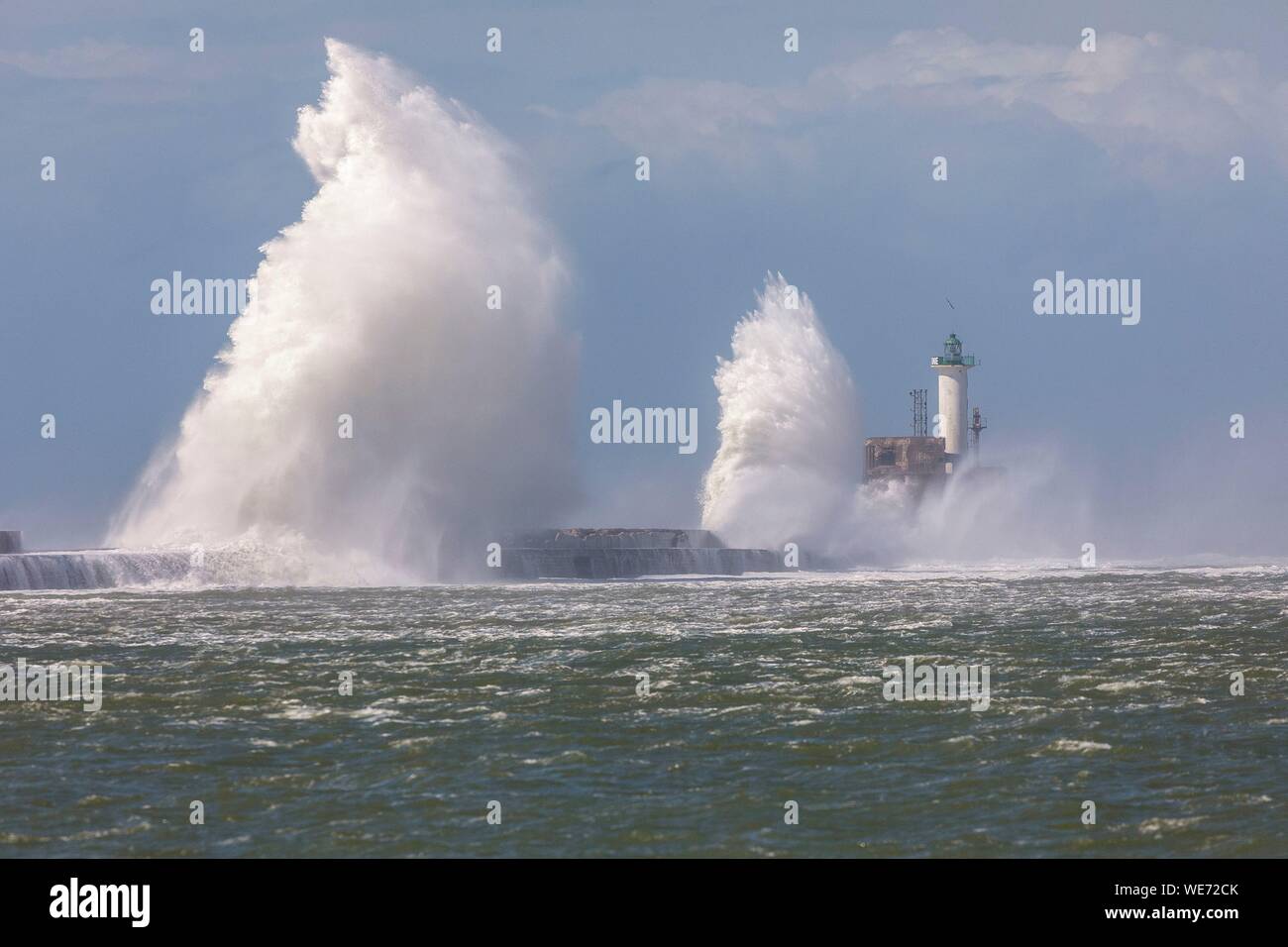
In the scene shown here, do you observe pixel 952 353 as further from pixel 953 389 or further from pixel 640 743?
pixel 640 743

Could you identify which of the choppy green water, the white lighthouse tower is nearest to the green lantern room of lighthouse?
the white lighthouse tower

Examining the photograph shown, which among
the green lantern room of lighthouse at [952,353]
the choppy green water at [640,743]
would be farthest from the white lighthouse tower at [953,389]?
the choppy green water at [640,743]

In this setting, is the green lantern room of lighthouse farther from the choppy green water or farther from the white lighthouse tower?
the choppy green water

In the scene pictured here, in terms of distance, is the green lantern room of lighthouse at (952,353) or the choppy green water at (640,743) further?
the green lantern room of lighthouse at (952,353)

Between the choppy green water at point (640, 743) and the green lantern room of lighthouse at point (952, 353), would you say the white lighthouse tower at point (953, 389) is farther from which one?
the choppy green water at point (640, 743)

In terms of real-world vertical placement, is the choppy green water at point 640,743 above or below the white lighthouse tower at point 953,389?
below
